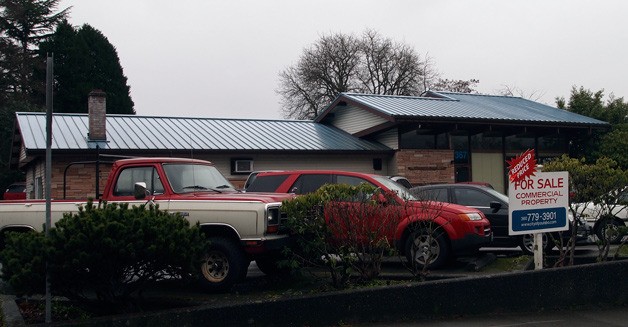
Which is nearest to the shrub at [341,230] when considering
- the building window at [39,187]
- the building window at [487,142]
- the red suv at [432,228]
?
the red suv at [432,228]

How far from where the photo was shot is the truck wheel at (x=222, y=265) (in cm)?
874

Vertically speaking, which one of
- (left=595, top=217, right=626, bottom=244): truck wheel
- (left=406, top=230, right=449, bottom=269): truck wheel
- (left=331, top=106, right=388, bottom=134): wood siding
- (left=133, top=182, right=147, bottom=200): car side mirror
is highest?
(left=331, top=106, right=388, bottom=134): wood siding

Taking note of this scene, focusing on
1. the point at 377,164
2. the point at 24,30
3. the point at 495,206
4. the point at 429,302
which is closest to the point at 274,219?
the point at 429,302

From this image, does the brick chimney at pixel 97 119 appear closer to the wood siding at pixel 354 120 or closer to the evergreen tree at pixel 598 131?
the wood siding at pixel 354 120

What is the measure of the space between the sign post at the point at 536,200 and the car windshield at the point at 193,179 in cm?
412

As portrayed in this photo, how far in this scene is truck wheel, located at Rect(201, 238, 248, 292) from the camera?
8.74 meters

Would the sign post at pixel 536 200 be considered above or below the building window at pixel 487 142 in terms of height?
below

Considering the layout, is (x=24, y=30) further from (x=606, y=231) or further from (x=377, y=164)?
(x=606, y=231)

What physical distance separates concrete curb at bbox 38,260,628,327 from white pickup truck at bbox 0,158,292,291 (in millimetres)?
1181

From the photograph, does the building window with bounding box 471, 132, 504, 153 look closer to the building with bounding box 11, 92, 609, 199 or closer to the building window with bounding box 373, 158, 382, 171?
the building with bounding box 11, 92, 609, 199

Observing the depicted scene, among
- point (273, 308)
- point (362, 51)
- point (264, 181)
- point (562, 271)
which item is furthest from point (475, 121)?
point (362, 51)

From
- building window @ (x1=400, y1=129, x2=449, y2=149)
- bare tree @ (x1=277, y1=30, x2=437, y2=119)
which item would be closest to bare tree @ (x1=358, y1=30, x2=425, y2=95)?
bare tree @ (x1=277, y1=30, x2=437, y2=119)

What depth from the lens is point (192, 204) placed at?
29.5 feet

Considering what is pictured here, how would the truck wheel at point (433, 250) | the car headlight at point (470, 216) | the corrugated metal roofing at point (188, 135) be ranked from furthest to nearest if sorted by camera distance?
the corrugated metal roofing at point (188, 135), the car headlight at point (470, 216), the truck wheel at point (433, 250)
